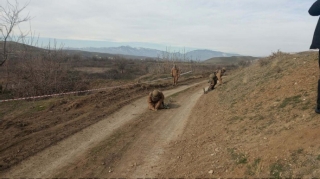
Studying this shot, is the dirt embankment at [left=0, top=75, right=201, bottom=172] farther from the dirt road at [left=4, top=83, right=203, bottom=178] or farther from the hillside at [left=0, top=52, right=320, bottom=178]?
the dirt road at [left=4, top=83, right=203, bottom=178]

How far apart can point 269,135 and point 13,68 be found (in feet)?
77.2

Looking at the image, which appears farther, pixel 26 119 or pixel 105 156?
pixel 26 119

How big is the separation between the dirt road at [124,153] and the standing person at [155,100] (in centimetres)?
46

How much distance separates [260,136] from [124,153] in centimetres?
400

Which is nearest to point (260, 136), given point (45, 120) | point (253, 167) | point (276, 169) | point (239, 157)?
point (239, 157)

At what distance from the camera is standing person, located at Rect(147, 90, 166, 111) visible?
14062 mm

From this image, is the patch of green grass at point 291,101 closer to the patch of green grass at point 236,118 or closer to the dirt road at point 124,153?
the patch of green grass at point 236,118

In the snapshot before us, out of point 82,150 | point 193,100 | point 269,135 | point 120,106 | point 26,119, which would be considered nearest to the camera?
point 269,135

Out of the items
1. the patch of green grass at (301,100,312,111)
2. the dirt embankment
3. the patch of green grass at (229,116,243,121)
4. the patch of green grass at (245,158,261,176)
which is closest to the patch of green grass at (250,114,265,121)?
the patch of green grass at (229,116,243,121)

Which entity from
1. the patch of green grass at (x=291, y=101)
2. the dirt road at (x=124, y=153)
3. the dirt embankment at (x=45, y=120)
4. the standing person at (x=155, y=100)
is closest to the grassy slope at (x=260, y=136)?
the patch of green grass at (x=291, y=101)

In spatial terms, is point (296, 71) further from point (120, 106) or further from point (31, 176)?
point (31, 176)

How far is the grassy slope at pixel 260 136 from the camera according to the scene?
6051 millimetres

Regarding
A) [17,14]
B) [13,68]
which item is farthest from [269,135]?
[13,68]

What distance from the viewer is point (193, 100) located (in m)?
16.7
